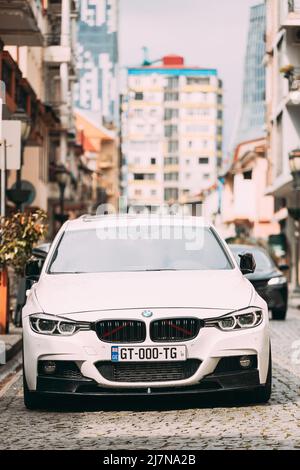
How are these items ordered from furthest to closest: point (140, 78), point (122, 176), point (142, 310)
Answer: point (122, 176) → point (140, 78) → point (142, 310)

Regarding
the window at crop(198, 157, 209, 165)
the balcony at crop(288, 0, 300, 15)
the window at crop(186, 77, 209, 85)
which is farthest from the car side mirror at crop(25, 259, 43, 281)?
the window at crop(186, 77, 209, 85)

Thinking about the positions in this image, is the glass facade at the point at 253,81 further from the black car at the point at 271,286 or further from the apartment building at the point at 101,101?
the black car at the point at 271,286

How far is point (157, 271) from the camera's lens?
9609 millimetres

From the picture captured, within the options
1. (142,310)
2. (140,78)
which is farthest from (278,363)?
(140,78)

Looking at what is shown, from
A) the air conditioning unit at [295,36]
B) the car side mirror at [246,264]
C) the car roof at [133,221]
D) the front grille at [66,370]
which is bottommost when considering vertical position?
the front grille at [66,370]

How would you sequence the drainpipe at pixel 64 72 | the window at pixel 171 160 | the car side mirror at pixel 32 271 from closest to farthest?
the car side mirror at pixel 32 271, the drainpipe at pixel 64 72, the window at pixel 171 160

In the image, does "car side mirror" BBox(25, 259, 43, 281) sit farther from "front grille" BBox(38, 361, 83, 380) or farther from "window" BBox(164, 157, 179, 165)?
"window" BBox(164, 157, 179, 165)

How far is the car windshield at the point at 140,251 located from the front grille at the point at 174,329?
4.28 feet

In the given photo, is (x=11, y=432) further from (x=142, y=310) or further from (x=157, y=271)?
(x=157, y=271)

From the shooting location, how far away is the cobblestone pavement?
7105 mm

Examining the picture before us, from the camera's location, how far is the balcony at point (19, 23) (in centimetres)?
2794

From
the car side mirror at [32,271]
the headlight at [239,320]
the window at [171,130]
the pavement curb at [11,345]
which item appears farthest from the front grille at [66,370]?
the window at [171,130]

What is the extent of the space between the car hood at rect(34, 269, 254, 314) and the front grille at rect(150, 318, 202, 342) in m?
0.12

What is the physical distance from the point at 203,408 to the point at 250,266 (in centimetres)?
192
